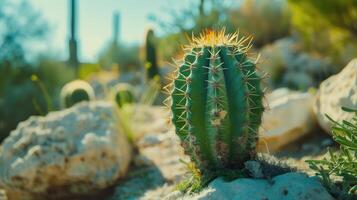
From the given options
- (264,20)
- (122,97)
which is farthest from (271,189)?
(264,20)

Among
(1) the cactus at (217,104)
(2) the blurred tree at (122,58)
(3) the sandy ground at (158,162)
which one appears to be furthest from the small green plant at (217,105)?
(2) the blurred tree at (122,58)

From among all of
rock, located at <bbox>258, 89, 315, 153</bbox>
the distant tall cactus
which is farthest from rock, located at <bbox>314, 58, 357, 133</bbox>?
the distant tall cactus

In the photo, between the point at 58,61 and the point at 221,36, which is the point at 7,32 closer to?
the point at 58,61

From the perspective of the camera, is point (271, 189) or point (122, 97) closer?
point (271, 189)

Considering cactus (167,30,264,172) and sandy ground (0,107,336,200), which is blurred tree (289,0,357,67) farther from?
cactus (167,30,264,172)

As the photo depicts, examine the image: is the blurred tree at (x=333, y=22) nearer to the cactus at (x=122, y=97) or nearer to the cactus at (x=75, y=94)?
the cactus at (x=122, y=97)

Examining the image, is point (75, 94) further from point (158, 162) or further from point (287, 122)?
point (287, 122)

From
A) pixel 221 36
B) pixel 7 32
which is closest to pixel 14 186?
pixel 221 36
